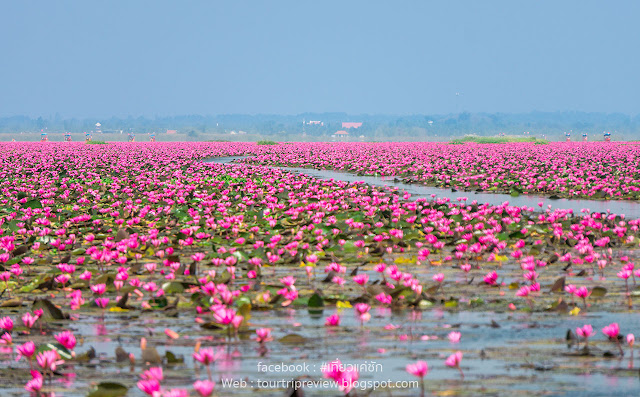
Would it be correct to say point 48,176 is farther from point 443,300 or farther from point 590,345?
point 590,345

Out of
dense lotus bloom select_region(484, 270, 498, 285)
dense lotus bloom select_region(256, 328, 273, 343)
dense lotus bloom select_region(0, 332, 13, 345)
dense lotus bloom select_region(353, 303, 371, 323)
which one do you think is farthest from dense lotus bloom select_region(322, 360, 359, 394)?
dense lotus bloom select_region(484, 270, 498, 285)

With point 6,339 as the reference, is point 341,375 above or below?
above

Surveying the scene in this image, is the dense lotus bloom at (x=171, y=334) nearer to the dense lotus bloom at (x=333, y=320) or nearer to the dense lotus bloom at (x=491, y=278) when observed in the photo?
the dense lotus bloom at (x=333, y=320)

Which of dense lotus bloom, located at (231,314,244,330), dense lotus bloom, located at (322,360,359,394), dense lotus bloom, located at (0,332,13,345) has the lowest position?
dense lotus bloom, located at (0,332,13,345)

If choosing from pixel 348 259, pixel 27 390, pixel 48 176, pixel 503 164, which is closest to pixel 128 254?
pixel 348 259

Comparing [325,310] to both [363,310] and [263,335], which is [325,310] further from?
[263,335]

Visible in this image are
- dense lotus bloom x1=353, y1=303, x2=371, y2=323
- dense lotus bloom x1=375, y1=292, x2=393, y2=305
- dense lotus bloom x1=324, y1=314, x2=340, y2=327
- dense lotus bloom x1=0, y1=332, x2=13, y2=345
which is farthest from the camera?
dense lotus bloom x1=375, y1=292, x2=393, y2=305

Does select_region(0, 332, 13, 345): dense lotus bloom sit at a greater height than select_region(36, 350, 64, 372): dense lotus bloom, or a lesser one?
lesser

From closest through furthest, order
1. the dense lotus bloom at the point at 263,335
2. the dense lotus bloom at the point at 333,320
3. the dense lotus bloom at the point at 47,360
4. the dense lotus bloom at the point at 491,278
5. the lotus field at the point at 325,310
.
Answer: the dense lotus bloom at the point at 47,360
the lotus field at the point at 325,310
the dense lotus bloom at the point at 263,335
the dense lotus bloom at the point at 333,320
the dense lotus bloom at the point at 491,278

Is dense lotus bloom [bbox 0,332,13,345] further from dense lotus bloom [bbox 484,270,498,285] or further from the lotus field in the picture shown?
dense lotus bloom [bbox 484,270,498,285]

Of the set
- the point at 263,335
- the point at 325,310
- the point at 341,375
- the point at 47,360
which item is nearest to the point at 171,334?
the point at 263,335

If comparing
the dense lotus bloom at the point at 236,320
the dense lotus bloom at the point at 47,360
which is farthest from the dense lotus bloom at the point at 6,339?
the dense lotus bloom at the point at 236,320

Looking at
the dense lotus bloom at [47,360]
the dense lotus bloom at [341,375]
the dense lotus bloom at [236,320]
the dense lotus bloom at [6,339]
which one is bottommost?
the dense lotus bloom at [6,339]

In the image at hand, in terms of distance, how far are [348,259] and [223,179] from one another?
15907 mm
